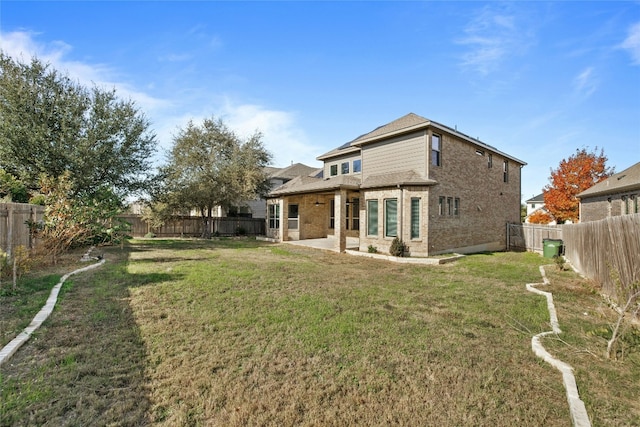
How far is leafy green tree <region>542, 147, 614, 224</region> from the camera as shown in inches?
1117

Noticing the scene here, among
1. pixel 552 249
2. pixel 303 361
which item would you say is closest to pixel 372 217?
pixel 552 249

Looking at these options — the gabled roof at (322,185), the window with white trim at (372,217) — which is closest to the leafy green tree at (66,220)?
the gabled roof at (322,185)

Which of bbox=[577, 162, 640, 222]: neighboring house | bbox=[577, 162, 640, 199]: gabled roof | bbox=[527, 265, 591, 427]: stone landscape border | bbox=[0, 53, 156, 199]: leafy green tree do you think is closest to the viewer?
bbox=[527, 265, 591, 427]: stone landscape border

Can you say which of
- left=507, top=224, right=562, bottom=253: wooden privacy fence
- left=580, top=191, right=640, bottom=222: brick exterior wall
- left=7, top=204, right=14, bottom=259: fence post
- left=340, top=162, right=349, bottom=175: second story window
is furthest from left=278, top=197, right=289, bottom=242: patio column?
left=580, top=191, right=640, bottom=222: brick exterior wall

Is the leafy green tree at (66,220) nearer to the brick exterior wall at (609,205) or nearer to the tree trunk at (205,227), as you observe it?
the tree trunk at (205,227)

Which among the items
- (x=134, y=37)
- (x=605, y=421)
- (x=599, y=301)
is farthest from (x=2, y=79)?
(x=599, y=301)

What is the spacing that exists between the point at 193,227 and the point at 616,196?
30.1m

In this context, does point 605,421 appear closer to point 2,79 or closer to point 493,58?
point 493,58

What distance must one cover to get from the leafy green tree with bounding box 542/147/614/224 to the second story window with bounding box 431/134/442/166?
22.1m

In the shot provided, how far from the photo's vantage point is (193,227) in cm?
2492

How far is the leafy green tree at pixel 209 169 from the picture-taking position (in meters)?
21.8

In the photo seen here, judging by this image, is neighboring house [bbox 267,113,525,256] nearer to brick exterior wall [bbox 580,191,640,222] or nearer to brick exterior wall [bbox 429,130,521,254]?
brick exterior wall [bbox 429,130,521,254]

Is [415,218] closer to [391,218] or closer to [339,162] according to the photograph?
[391,218]

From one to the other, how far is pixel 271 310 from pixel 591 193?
25.7 meters
